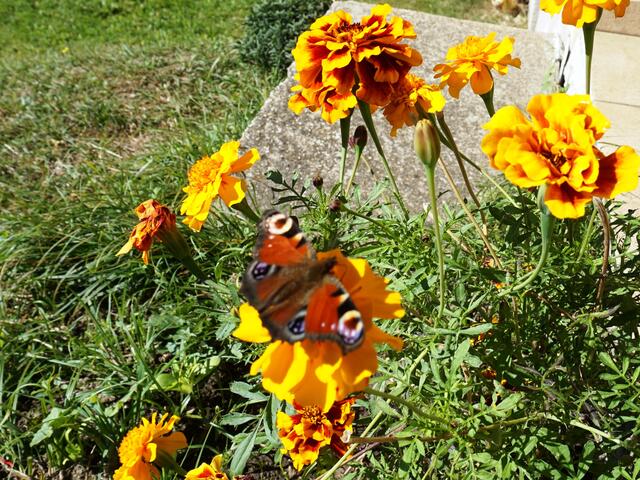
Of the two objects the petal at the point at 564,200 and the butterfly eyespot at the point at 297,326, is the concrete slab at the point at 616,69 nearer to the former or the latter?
the petal at the point at 564,200

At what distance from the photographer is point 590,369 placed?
1.29m

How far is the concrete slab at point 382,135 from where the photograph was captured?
276cm

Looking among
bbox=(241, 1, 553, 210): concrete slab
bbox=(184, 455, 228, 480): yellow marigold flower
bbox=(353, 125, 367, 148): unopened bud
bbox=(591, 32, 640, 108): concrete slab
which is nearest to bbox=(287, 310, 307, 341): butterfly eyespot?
bbox=(184, 455, 228, 480): yellow marigold flower

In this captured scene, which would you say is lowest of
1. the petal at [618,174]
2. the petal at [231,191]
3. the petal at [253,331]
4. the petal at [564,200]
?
the petal at [231,191]

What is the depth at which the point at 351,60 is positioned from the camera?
50.9 inches

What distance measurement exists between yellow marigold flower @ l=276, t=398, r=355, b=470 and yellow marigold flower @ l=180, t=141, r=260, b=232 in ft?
1.52

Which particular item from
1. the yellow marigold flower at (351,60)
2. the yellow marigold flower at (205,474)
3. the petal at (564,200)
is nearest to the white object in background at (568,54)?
the yellow marigold flower at (351,60)

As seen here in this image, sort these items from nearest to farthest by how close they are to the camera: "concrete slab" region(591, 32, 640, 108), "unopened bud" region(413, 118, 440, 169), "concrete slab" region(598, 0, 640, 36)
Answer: "unopened bud" region(413, 118, 440, 169), "concrete slab" region(591, 32, 640, 108), "concrete slab" region(598, 0, 640, 36)

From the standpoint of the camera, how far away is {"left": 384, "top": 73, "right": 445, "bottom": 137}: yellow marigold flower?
134 centimetres

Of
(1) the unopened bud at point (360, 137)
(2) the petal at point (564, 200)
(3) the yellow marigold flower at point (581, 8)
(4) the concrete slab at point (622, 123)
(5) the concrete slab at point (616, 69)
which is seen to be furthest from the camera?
(5) the concrete slab at point (616, 69)

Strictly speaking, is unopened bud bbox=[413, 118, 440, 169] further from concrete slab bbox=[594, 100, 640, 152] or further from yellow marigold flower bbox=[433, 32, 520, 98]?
concrete slab bbox=[594, 100, 640, 152]

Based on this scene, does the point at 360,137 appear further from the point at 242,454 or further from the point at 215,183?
the point at 242,454

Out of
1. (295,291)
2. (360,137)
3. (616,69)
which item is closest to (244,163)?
(360,137)

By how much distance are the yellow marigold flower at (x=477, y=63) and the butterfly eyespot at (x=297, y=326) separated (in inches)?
29.7
